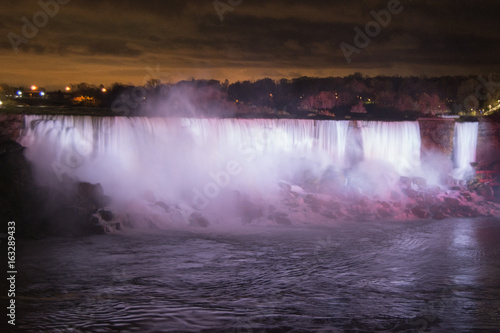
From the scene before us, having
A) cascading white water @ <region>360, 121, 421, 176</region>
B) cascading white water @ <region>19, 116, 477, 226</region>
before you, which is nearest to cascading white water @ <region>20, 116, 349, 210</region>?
cascading white water @ <region>19, 116, 477, 226</region>

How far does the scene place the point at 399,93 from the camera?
74.7 metres

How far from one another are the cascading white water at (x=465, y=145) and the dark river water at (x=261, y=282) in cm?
1206

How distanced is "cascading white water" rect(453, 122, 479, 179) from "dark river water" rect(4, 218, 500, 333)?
1206 centimetres

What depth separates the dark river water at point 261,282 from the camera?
1091 cm

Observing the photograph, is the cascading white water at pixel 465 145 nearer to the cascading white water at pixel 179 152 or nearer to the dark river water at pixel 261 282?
the cascading white water at pixel 179 152

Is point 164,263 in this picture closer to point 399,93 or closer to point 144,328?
point 144,328

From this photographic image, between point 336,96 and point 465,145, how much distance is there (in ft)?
146

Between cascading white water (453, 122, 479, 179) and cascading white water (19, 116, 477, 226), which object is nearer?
cascading white water (19, 116, 477, 226)

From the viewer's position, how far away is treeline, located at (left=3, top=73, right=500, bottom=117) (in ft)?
153

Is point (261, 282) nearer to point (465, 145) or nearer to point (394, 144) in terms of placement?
point (394, 144)

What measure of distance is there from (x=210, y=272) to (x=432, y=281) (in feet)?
18.4

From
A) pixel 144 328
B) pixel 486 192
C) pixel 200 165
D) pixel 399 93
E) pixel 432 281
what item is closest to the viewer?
pixel 144 328

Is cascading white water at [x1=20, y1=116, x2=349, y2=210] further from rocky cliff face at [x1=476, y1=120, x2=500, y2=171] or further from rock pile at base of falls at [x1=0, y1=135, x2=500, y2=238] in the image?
rocky cliff face at [x1=476, y1=120, x2=500, y2=171]

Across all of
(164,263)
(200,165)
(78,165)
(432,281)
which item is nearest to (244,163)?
(200,165)
